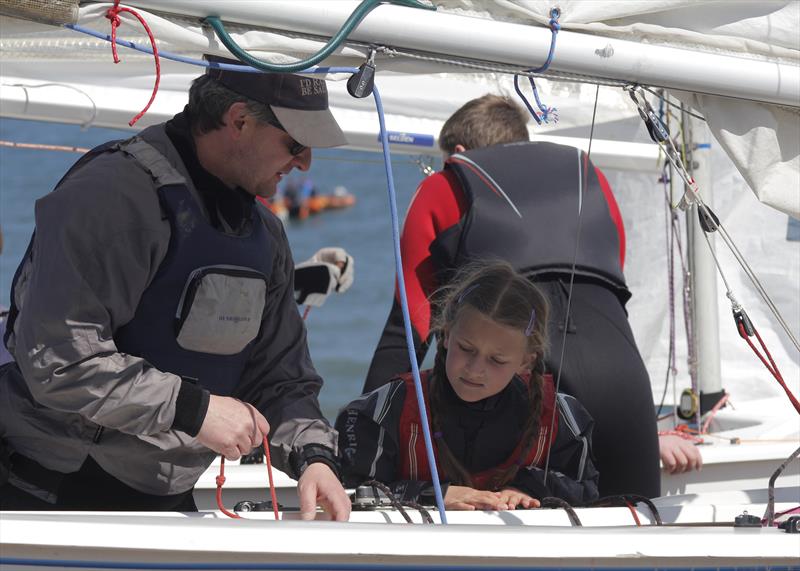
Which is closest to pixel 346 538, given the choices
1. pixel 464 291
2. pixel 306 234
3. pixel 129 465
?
pixel 129 465

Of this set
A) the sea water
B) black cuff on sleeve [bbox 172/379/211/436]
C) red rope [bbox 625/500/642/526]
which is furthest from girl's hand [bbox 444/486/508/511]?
the sea water

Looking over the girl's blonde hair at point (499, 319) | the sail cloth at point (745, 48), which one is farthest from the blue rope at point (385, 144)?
the sail cloth at point (745, 48)

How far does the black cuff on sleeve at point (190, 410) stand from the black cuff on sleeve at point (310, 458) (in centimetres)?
30

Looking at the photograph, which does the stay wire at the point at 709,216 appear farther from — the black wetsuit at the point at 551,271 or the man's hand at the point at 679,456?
the man's hand at the point at 679,456

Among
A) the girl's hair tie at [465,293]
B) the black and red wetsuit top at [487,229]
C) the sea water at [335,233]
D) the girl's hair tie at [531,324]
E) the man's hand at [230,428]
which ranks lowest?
the sea water at [335,233]

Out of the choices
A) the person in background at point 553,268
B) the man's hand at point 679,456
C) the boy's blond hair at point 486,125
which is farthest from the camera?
the man's hand at point 679,456

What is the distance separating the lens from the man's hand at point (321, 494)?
2.11 meters

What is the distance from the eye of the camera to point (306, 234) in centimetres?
2038

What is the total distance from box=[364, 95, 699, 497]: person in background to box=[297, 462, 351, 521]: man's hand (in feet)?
1.97

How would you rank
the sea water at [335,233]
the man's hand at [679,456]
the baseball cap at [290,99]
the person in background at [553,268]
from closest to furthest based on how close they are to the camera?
1. the baseball cap at [290,99]
2. the person in background at [553,268]
3. the man's hand at [679,456]
4. the sea water at [335,233]

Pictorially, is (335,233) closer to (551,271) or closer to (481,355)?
(551,271)

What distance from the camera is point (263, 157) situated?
6.93 feet

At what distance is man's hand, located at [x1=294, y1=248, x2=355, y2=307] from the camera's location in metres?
4.04

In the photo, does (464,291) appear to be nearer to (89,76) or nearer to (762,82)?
(762,82)
